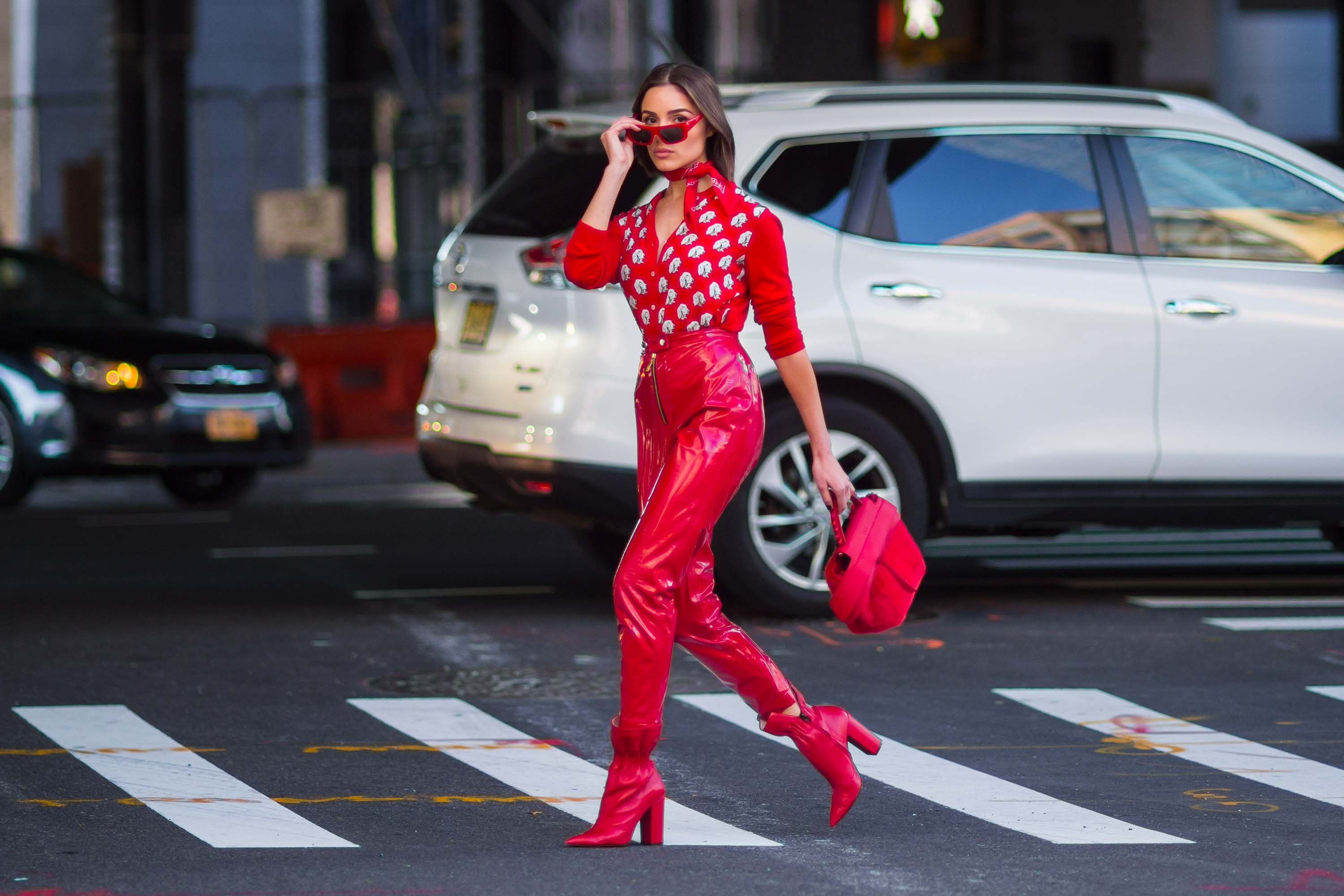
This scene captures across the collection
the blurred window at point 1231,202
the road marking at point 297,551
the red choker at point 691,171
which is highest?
the red choker at point 691,171

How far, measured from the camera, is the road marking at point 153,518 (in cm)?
1266

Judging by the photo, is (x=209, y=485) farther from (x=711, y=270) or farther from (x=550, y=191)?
(x=711, y=270)

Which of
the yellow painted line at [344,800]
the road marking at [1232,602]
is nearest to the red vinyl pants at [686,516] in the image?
the yellow painted line at [344,800]

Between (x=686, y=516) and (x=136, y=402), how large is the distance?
851cm

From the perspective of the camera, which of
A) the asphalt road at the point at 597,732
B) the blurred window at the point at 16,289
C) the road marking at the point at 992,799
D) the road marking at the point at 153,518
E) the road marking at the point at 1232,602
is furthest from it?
the blurred window at the point at 16,289

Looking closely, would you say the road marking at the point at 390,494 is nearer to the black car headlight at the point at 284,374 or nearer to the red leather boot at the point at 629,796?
the black car headlight at the point at 284,374

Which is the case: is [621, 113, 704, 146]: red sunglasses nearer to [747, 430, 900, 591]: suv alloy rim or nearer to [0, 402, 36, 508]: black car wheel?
[747, 430, 900, 591]: suv alloy rim

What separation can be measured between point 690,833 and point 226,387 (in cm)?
856

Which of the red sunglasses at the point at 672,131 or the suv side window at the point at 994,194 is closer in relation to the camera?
the red sunglasses at the point at 672,131

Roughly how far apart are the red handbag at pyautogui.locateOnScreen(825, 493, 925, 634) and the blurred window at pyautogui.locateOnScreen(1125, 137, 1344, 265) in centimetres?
392

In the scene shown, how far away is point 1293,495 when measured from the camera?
8773 mm

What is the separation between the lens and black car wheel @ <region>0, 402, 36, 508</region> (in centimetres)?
1294

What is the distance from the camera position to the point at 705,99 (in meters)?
5.16

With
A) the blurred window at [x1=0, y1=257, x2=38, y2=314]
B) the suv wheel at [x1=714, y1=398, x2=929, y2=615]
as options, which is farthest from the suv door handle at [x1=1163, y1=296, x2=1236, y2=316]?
the blurred window at [x1=0, y1=257, x2=38, y2=314]
